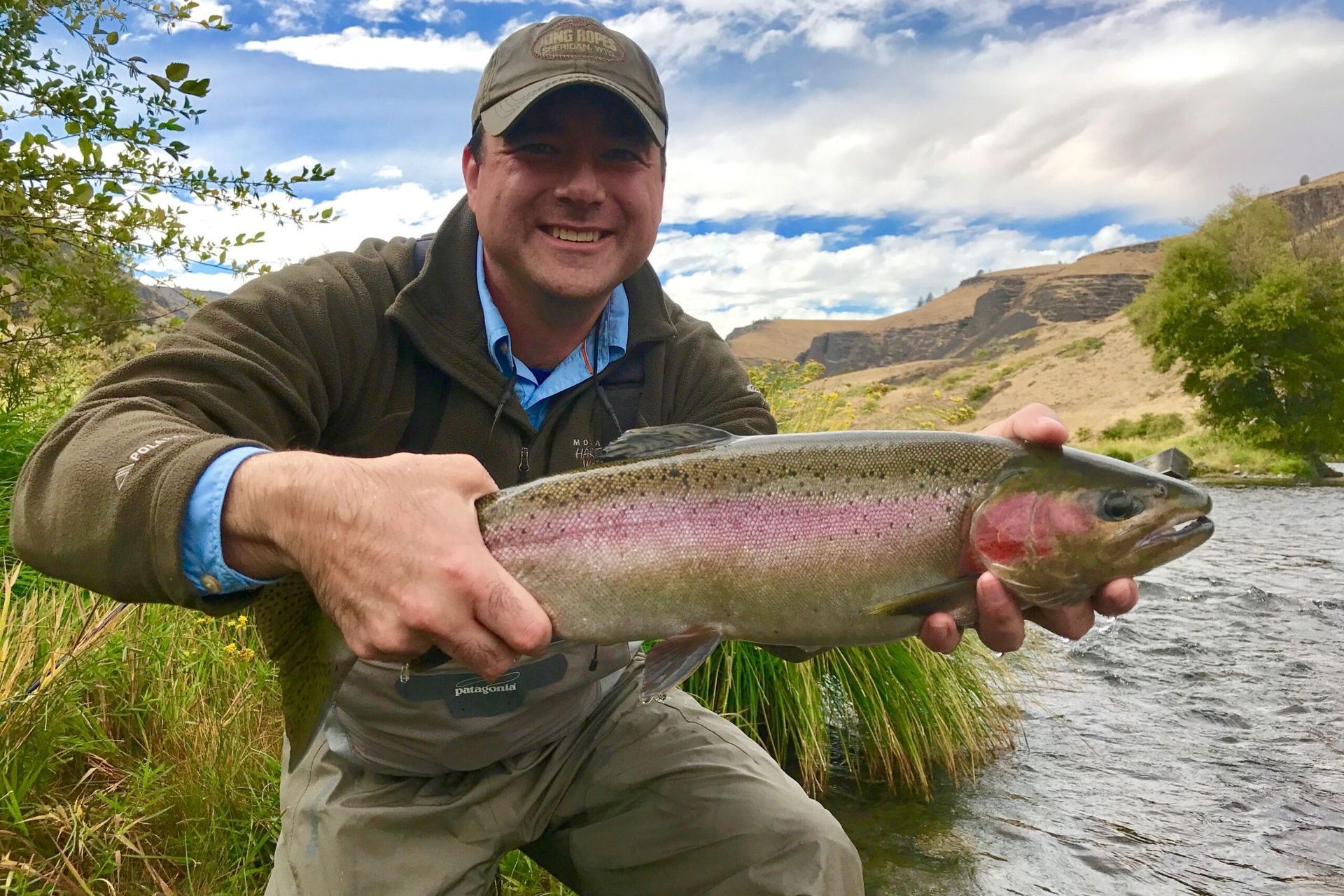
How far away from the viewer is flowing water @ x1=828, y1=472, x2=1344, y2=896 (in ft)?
15.1

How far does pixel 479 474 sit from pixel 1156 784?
18.1 feet

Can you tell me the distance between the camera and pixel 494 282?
310cm

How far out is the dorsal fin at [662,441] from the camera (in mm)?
2455

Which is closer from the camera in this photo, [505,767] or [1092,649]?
[505,767]

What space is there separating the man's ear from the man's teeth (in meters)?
0.35

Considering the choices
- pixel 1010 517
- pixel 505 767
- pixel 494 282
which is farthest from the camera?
pixel 494 282

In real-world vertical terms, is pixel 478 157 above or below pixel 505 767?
above

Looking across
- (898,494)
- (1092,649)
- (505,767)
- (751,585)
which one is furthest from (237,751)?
(1092,649)

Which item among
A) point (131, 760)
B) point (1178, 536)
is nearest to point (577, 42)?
point (1178, 536)

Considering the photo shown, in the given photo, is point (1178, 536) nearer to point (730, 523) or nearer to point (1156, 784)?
point (730, 523)

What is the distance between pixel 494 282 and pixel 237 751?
210 cm

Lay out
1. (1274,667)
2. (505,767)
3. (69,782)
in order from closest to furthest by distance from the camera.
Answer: (505,767) < (69,782) < (1274,667)

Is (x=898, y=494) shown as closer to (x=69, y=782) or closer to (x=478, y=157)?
(x=478, y=157)

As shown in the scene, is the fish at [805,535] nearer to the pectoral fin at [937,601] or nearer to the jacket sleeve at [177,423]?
the pectoral fin at [937,601]
